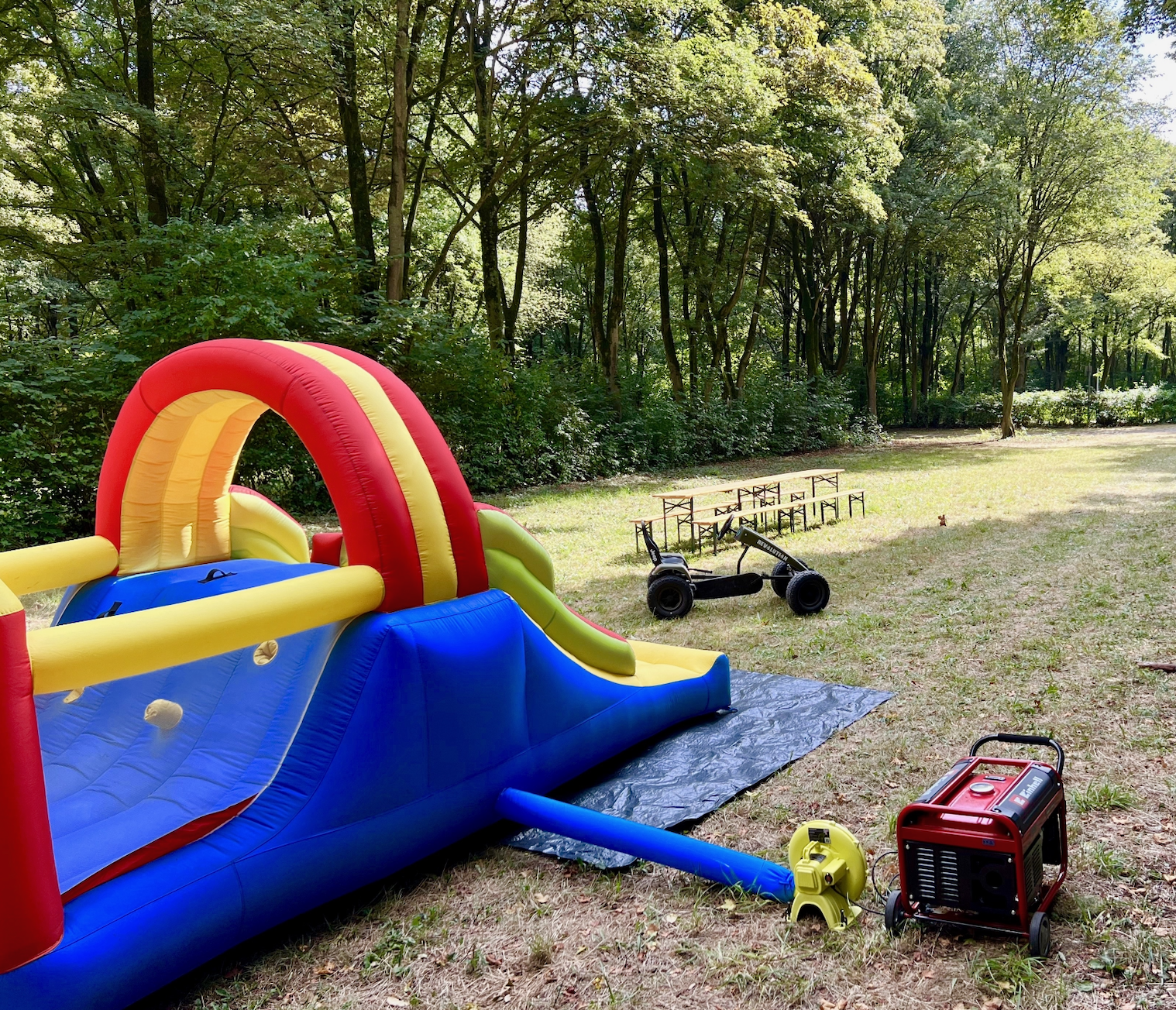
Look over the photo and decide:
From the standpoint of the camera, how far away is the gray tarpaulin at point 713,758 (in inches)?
170

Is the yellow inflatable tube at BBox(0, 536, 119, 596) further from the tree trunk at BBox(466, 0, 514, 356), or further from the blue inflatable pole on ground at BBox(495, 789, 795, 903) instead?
the tree trunk at BBox(466, 0, 514, 356)

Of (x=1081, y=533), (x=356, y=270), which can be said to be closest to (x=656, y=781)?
(x=1081, y=533)

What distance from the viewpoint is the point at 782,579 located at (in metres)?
8.32

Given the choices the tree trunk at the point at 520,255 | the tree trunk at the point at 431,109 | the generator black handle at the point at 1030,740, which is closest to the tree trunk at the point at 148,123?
the tree trunk at the point at 431,109

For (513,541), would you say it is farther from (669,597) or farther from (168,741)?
(669,597)

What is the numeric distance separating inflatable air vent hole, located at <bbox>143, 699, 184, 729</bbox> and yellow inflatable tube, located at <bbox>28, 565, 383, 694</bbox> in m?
1.06

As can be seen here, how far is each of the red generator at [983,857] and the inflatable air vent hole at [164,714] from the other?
323 cm

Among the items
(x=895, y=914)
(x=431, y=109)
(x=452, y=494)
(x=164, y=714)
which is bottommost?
(x=895, y=914)

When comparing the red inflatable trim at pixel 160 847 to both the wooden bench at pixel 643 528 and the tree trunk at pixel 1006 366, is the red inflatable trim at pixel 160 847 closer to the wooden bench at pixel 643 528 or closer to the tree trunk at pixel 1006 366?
the wooden bench at pixel 643 528

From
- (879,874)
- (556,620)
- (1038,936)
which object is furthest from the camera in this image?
(556,620)

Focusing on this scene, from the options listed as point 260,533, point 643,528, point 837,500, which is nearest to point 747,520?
point 837,500

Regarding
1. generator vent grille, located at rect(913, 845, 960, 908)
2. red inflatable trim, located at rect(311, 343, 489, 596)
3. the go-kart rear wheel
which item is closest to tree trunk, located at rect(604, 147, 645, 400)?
the go-kart rear wheel

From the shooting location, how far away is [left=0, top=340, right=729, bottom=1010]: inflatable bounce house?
2.92 meters

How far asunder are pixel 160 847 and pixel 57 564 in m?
2.31
